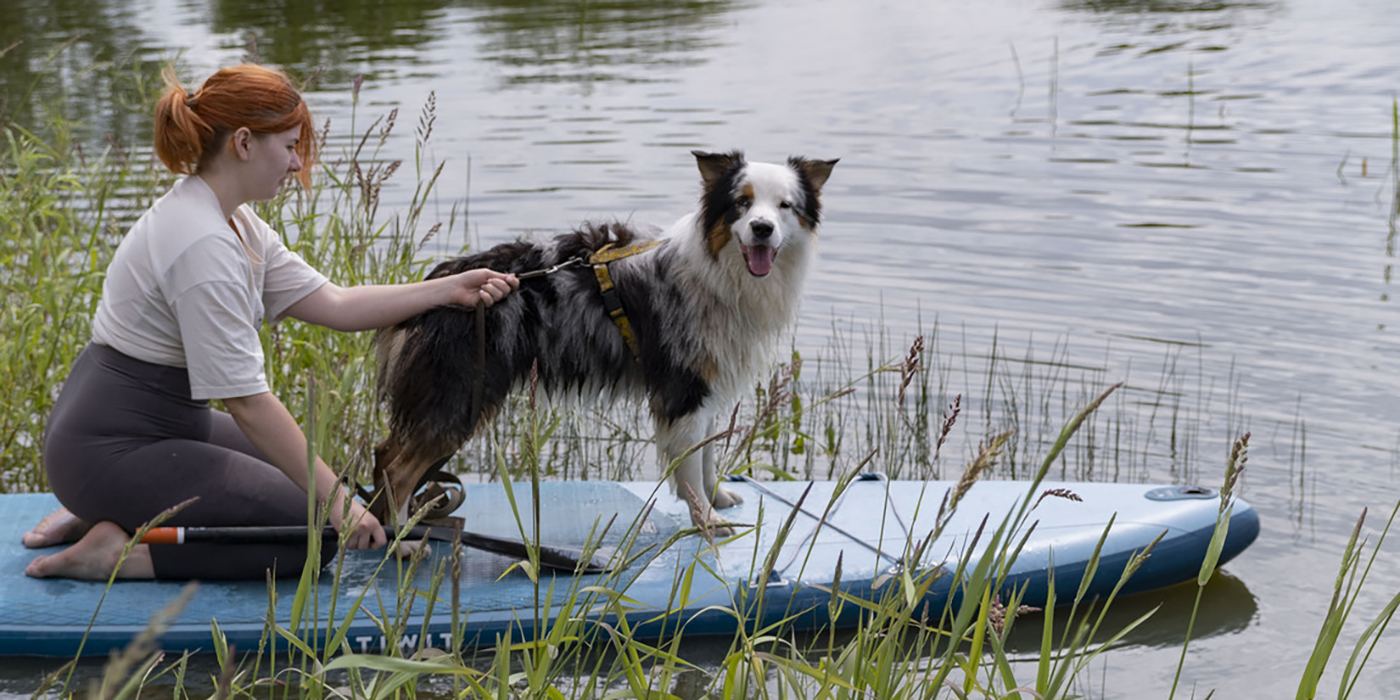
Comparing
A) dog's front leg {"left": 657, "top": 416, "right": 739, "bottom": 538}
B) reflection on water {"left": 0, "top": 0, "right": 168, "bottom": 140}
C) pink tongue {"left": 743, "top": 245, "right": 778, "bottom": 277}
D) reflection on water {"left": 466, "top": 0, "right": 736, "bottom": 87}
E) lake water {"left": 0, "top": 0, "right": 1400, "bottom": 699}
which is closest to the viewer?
pink tongue {"left": 743, "top": 245, "right": 778, "bottom": 277}

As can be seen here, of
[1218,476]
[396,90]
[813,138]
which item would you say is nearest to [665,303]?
[1218,476]

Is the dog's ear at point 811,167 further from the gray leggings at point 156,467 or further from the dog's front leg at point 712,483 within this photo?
the gray leggings at point 156,467

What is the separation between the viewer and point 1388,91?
10797 mm

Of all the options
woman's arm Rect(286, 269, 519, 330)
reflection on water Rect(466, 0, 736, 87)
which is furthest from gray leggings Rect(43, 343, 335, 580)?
reflection on water Rect(466, 0, 736, 87)

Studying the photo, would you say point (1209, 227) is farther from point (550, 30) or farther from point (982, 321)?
point (550, 30)

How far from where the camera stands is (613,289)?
3.81 metres

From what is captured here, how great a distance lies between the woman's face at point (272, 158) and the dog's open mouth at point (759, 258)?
1304 mm

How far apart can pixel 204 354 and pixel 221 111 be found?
1.87ft

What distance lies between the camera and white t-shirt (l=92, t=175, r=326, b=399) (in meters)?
2.97

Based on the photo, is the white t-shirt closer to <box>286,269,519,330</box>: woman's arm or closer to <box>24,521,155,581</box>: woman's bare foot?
<box>286,269,519,330</box>: woman's arm

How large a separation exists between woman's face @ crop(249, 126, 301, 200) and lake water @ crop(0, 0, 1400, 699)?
139 centimetres

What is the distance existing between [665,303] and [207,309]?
1413 millimetres

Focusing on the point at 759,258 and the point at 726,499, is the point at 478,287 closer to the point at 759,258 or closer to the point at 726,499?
the point at 759,258

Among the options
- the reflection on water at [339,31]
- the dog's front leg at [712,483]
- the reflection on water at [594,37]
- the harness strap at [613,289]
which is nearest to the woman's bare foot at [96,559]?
the harness strap at [613,289]
